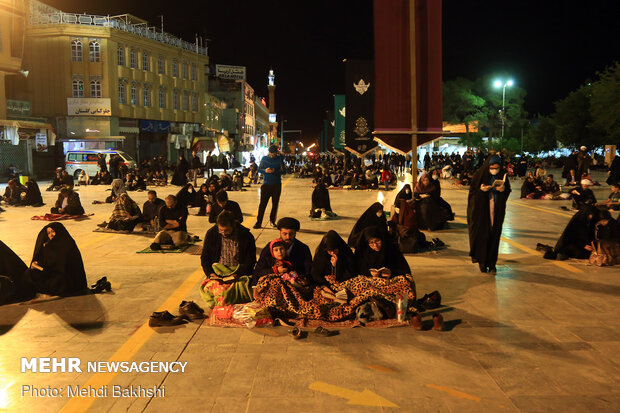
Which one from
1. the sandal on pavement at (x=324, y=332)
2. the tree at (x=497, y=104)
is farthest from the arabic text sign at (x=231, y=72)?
the sandal on pavement at (x=324, y=332)

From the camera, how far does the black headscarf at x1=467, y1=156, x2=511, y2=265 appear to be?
7.55m

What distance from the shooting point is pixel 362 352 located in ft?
15.2

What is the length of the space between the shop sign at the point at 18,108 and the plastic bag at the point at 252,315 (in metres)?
32.4

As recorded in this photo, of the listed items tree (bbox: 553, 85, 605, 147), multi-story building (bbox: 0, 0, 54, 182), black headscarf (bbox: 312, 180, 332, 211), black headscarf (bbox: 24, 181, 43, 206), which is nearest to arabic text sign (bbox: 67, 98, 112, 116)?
multi-story building (bbox: 0, 0, 54, 182)

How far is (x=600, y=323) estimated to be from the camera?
5.38 metres

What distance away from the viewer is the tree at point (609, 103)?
35938 mm

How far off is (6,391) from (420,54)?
7919 millimetres

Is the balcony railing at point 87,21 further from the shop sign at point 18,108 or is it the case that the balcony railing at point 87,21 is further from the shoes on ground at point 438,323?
the shoes on ground at point 438,323

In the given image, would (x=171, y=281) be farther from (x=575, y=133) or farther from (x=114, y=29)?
(x=575, y=133)

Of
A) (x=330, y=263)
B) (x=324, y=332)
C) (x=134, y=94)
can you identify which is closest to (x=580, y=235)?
(x=330, y=263)

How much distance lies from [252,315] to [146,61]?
41.1 m

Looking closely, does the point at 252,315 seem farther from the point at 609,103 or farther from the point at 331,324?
the point at 609,103

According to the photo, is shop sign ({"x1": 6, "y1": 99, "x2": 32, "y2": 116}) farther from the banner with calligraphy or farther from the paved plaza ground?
the paved plaza ground

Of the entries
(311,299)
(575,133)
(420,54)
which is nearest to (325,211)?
(420,54)
